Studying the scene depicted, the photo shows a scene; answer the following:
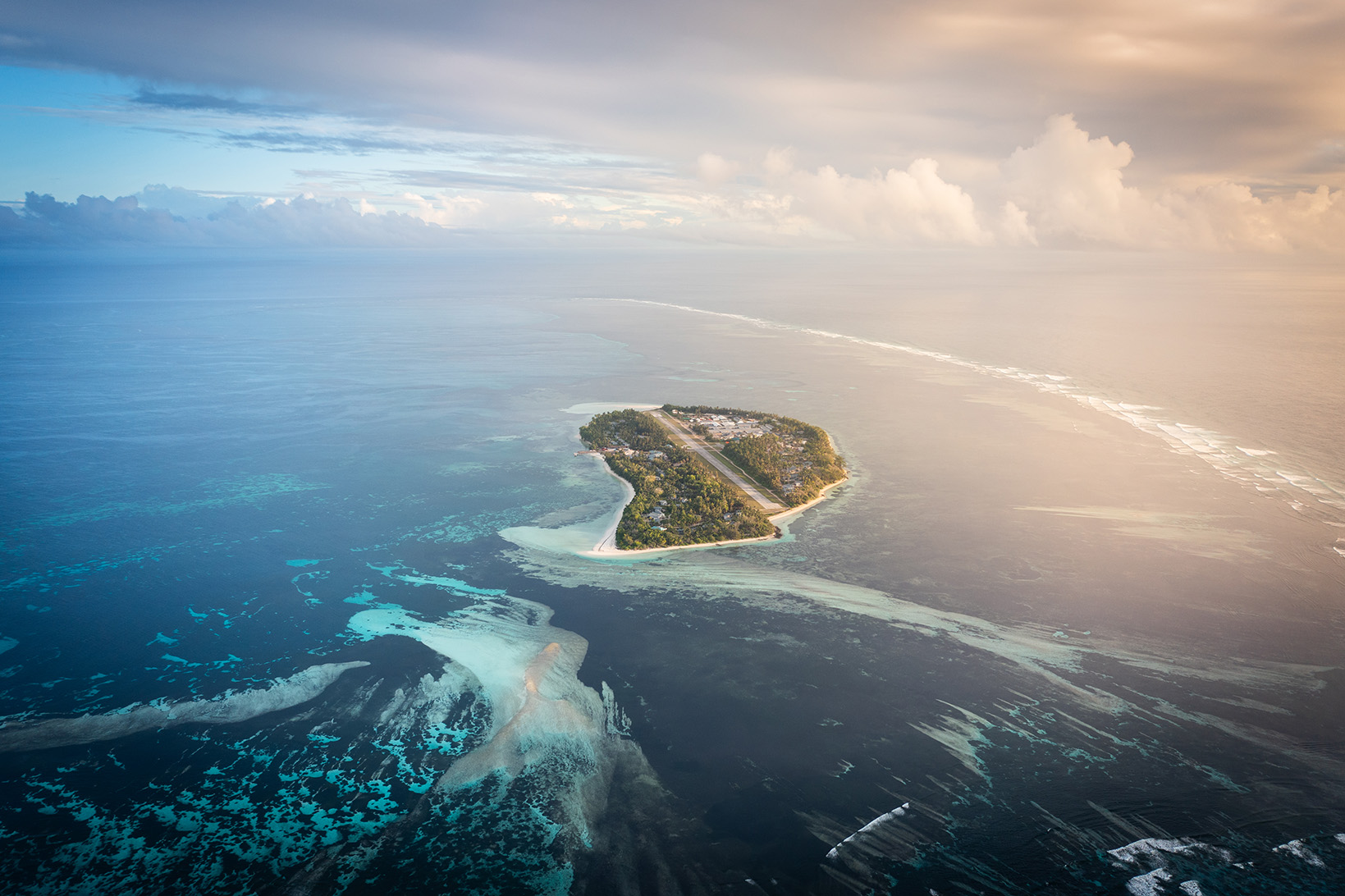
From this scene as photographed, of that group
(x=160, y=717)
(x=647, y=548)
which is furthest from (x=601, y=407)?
(x=160, y=717)

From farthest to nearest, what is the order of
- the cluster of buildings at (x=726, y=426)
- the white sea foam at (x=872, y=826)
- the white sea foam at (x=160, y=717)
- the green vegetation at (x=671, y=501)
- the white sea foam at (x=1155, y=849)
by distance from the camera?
the cluster of buildings at (x=726, y=426)
the green vegetation at (x=671, y=501)
the white sea foam at (x=160, y=717)
the white sea foam at (x=872, y=826)
the white sea foam at (x=1155, y=849)

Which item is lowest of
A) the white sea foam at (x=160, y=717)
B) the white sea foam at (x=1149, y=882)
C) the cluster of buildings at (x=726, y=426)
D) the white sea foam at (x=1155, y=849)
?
the white sea foam at (x=160, y=717)

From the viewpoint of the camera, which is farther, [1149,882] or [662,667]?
[662,667]

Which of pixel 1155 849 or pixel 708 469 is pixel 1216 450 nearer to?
pixel 708 469

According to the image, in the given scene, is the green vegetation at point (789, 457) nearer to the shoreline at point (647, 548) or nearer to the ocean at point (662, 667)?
the shoreline at point (647, 548)

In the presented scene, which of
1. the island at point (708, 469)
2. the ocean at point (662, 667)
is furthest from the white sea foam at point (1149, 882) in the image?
Result: the island at point (708, 469)

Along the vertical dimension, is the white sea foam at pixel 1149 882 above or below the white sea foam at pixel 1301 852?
below

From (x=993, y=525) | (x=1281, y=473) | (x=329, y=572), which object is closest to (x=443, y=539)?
(x=329, y=572)

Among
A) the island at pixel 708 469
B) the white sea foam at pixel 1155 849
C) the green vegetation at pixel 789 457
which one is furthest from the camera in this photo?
the green vegetation at pixel 789 457
